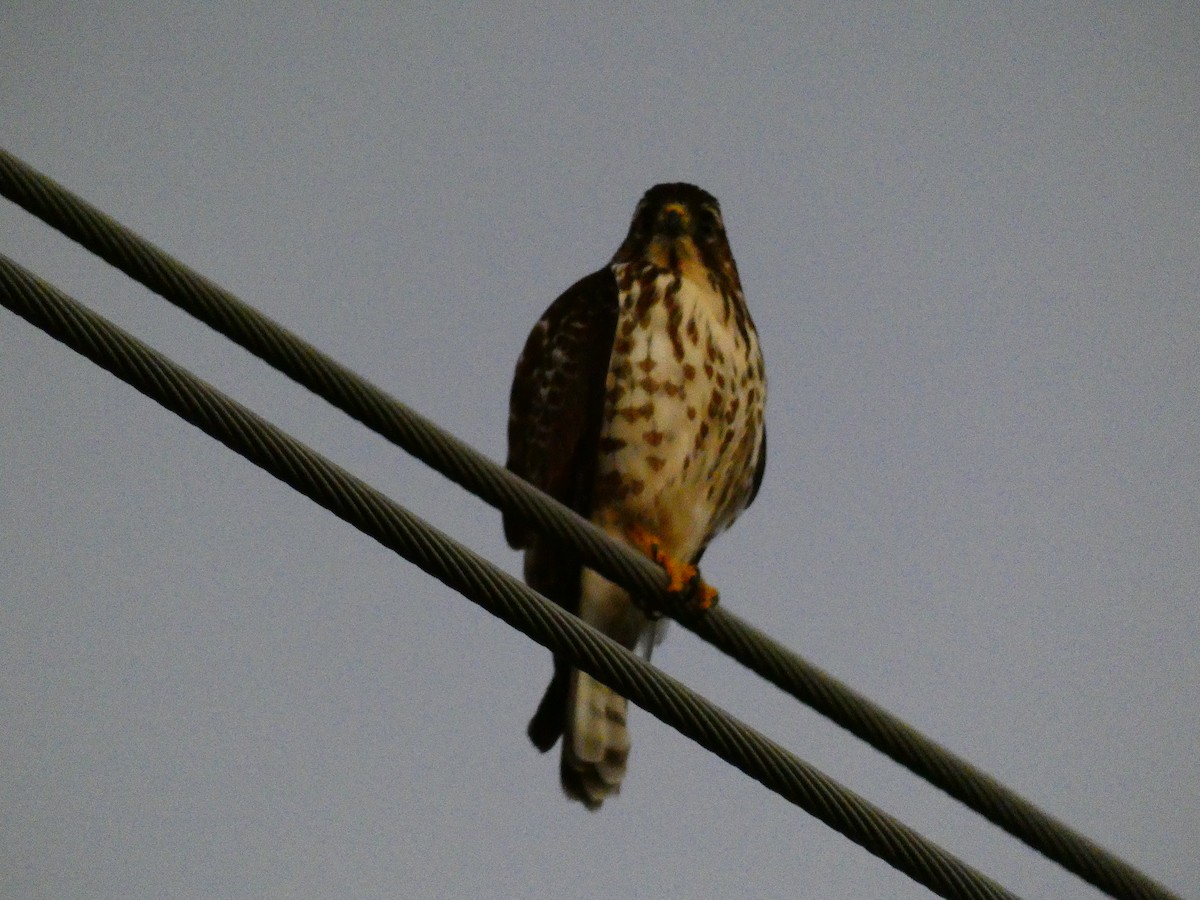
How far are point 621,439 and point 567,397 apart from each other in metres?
0.23

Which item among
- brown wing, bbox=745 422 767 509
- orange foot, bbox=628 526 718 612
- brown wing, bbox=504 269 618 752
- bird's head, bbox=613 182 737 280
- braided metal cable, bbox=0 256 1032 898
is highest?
bird's head, bbox=613 182 737 280

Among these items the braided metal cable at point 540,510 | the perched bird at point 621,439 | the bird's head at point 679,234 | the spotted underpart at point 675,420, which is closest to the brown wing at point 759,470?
the perched bird at point 621,439

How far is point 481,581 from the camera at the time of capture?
2.92 metres

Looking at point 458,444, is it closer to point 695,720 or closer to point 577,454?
point 695,720

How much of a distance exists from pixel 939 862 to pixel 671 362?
1.98 metres

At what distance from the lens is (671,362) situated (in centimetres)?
468

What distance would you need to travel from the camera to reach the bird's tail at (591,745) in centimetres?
457

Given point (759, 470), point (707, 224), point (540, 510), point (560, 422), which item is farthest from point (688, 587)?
point (707, 224)

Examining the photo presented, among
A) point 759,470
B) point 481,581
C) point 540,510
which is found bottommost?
point 481,581

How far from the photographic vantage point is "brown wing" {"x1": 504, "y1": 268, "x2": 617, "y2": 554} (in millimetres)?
4707

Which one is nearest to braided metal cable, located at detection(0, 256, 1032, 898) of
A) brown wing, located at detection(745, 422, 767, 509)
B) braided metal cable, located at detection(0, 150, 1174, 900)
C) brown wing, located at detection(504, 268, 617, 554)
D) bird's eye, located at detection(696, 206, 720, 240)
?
braided metal cable, located at detection(0, 150, 1174, 900)

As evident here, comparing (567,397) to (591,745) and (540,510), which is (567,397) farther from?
(540,510)

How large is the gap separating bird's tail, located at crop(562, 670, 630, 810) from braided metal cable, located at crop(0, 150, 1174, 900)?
3.58 feet

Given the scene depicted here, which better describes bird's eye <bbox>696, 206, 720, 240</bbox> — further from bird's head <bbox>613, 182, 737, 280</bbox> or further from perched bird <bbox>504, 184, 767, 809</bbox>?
perched bird <bbox>504, 184, 767, 809</bbox>
